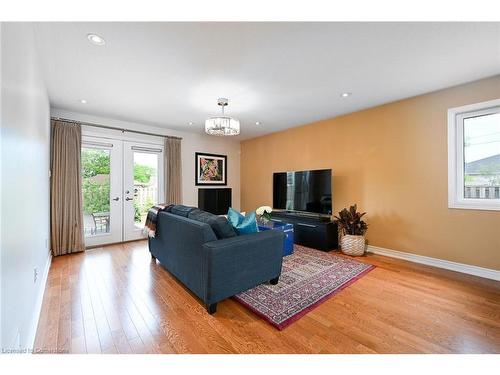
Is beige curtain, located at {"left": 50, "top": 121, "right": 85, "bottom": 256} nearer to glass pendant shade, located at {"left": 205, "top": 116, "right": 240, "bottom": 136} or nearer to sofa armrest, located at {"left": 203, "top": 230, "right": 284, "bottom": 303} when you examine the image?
glass pendant shade, located at {"left": 205, "top": 116, "right": 240, "bottom": 136}

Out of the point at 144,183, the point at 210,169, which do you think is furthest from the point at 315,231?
the point at 144,183

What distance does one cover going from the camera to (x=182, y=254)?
228 cm

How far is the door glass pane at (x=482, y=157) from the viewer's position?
8.60 ft

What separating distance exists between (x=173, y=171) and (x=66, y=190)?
1.85 metres

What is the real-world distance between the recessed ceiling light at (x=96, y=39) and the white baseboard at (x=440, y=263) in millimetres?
4449

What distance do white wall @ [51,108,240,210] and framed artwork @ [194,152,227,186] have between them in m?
0.11

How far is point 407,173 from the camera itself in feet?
10.5

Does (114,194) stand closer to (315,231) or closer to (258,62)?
(258,62)

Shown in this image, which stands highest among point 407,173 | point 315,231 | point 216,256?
point 407,173

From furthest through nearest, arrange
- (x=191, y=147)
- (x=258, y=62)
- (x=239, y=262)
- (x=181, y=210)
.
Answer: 1. (x=191, y=147)
2. (x=181, y=210)
3. (x=258, y=62)
4. (x=239, y=262)

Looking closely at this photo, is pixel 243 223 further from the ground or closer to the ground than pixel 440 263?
further from the ground

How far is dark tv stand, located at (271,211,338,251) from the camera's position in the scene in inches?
146

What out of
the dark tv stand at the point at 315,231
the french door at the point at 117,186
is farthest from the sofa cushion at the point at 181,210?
the dark tv stand at the point at 315,231
